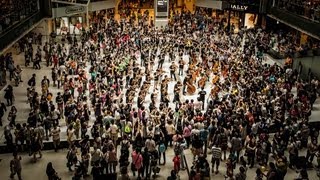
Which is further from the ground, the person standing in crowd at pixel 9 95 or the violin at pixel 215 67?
the violin at pixel 215 67

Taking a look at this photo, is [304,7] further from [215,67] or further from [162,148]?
[162,148]

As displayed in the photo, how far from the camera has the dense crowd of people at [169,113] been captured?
46.9 ft

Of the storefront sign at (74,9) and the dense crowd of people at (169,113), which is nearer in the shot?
the dense crowd of people at (169,113)

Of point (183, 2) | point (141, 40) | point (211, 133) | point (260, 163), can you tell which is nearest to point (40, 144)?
point (211, 133)

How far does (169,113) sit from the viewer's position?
1677cm

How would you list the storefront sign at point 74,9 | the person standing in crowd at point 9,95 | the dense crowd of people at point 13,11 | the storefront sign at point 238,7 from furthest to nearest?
the storefront sign at point 238,7
the storefront sign at point 74,9
the person standing in crowd at point 9,95
the dense crowd of people at point 13,11

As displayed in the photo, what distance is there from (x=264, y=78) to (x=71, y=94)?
9.86m

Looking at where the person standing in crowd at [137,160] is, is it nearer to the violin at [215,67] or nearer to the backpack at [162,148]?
the backpack at [162,148]

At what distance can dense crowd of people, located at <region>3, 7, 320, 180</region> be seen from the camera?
14297 millimetres

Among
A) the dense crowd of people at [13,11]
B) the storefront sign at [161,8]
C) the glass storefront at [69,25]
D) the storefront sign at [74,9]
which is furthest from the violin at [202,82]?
the storefront sign at [161,8]

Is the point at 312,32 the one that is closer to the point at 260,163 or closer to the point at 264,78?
the point at 264,78

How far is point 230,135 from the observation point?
15.4 meters

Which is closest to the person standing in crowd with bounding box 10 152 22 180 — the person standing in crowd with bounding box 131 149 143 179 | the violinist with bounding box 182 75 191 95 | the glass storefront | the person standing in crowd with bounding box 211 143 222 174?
the person standing in crowd with bounding box 131 149 143 179

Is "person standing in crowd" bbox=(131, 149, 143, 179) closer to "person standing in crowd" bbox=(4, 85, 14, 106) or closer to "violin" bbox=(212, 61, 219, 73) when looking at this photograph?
"person standing in crowd" bbox=(4, 85, 14, 106)
